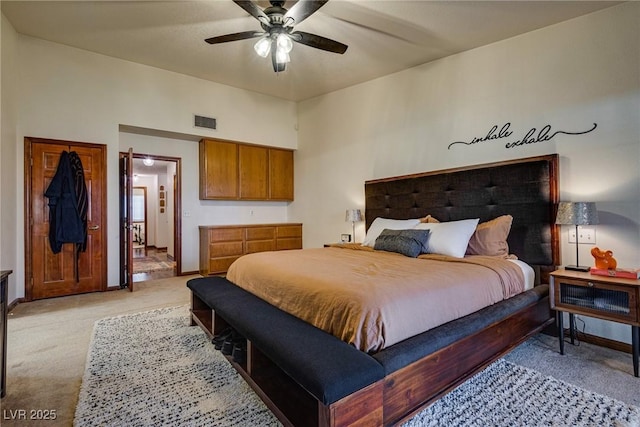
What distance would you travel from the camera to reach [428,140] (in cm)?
393

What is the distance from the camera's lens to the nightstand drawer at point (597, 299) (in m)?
2.07

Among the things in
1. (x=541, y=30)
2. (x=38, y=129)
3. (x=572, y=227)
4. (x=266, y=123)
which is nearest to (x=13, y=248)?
(x=38, y=129)

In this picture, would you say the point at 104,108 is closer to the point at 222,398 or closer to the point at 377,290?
the point at 222,398

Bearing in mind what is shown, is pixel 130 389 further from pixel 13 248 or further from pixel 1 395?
pixel 13 248

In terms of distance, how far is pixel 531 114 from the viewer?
308 cm

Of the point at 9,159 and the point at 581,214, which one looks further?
the point at 9,159

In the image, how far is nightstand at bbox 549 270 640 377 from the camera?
80.9 inches

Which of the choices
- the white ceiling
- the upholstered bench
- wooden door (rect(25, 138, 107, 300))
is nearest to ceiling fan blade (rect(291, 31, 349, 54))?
the white ceiling

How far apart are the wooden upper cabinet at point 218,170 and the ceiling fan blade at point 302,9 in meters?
3.05

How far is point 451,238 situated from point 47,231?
476 cm

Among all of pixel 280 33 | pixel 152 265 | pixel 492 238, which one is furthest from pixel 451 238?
pixel 152 265

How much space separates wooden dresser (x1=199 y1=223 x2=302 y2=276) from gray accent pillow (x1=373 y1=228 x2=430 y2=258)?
281 cm

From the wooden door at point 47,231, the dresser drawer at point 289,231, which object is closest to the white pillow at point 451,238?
the dresser drawer at point 289,231

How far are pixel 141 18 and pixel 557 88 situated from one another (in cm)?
425
